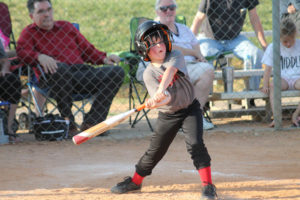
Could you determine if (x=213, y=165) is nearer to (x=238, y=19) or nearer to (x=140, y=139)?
(x=140, y=139)

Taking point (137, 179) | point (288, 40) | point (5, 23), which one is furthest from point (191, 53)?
point (137, 179)

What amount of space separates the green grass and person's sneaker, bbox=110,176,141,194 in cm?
1016

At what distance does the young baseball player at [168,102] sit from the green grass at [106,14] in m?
10.2

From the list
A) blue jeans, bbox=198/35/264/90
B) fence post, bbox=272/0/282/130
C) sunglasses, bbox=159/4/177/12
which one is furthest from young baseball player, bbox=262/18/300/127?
sunglasses, bbox=159/4/177/12

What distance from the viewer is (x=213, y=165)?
4734 millimetres

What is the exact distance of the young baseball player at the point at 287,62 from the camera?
6508 mm

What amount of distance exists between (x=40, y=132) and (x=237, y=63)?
7.75 m

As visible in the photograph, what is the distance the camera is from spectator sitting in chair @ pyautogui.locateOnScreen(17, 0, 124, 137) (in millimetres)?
5996

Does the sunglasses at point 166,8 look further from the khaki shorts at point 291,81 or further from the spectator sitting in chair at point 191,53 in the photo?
the khaki shorts at point 291,81

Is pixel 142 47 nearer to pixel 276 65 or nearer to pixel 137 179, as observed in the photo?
pixel 137 179

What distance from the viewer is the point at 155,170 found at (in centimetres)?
457

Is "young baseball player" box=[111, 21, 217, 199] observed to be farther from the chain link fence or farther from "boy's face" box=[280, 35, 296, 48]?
"boy's face" box=[280, 35, 296, 48]

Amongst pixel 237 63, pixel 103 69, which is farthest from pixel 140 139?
pixel 237 63

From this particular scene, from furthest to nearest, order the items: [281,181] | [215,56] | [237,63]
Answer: [237,63], [215,56], [281,181]
